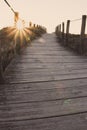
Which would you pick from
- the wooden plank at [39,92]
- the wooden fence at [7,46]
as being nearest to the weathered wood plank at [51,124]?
the wooden plank at [39,92]

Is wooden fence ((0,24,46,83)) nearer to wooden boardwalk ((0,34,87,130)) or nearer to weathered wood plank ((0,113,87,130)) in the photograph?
wooden boardwalk ((0,34,87,130))

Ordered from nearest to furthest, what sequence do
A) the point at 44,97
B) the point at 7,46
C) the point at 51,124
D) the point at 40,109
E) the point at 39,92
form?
the point at 51,124
the point at 40,109
the point at 44,97
the point at 39,92
the point at 7,46

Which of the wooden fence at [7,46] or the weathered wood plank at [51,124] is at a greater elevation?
the wooden fence at [7,46]

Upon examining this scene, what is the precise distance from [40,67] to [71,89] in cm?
212

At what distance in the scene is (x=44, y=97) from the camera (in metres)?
4.36

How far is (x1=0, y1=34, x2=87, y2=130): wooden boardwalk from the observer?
336 cm

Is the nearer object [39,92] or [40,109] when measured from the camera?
[40,109]

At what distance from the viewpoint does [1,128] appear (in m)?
3.19

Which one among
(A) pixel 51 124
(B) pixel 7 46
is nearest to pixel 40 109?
(A) pixel 51 124

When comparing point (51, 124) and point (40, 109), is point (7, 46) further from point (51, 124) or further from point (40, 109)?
point (51, 124)

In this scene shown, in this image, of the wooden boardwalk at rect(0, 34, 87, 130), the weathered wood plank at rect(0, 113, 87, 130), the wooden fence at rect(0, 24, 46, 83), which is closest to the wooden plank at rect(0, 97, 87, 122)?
the wooden boardwalk at rect(0, 34, 87, 130)

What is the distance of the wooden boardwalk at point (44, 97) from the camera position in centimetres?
336

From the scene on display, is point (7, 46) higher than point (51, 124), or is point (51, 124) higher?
point (7, 46)

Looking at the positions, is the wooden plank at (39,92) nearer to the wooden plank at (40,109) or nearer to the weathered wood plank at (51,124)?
the wooden plank at (40,109)
